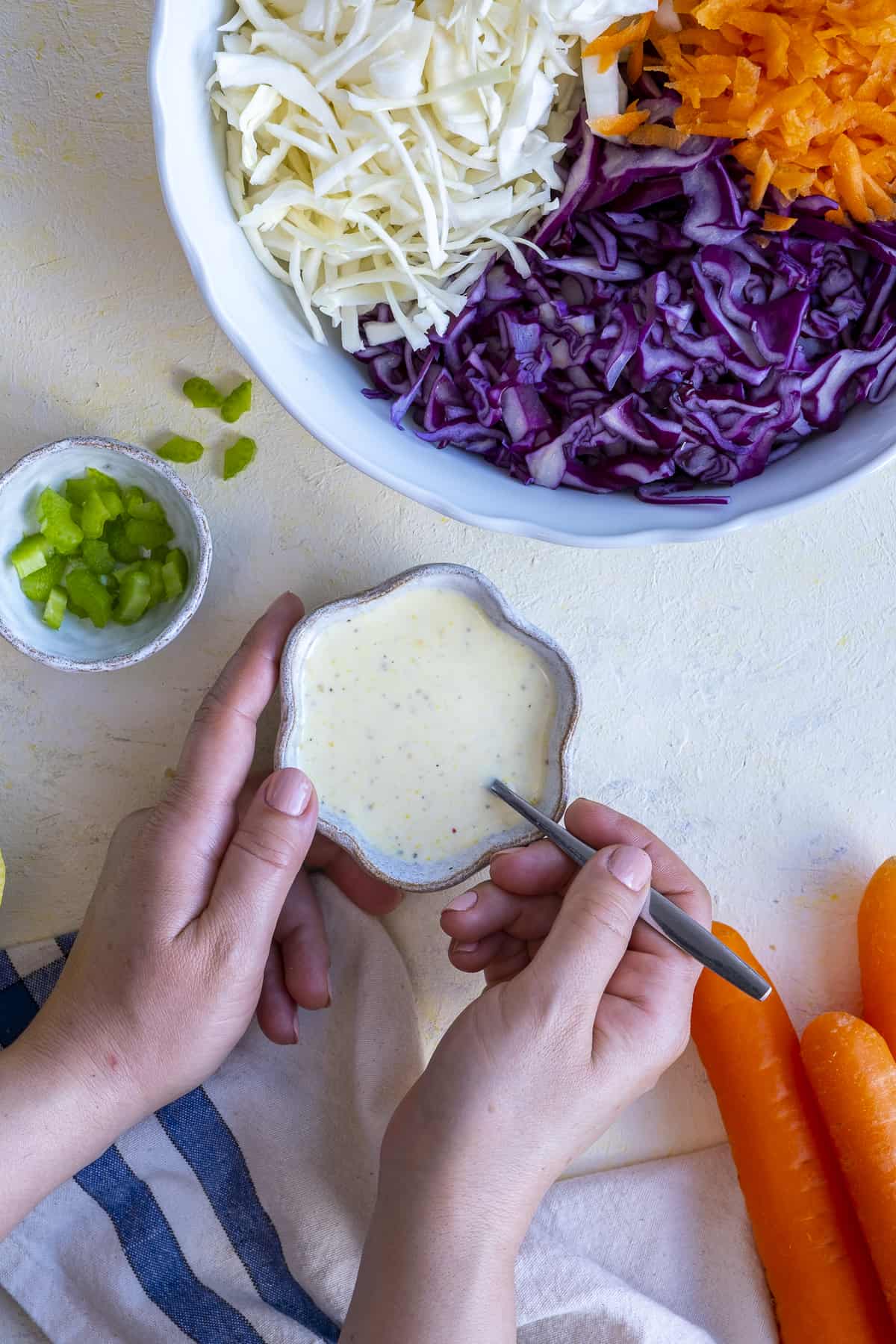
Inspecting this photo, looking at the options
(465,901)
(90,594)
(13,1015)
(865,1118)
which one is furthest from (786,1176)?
(90,594)

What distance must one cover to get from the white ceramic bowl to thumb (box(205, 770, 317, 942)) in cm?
42

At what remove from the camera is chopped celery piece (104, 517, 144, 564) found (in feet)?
5.53

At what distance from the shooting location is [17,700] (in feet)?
5.84

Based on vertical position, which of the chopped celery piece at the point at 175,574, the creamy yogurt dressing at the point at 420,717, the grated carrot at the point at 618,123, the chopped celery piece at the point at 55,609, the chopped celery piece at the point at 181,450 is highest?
the grated carrot at the point at 618,123

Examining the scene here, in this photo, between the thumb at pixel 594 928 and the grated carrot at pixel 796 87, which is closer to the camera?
the grated carrot at pixel 796 87

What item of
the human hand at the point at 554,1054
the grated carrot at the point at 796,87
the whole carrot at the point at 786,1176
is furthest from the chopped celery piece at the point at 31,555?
the whole carrot at the point at 786,1176

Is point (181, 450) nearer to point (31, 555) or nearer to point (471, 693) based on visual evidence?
point (31, 555)

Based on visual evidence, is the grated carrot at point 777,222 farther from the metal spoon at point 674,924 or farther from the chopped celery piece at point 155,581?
the chopped celery piece at point 155,581

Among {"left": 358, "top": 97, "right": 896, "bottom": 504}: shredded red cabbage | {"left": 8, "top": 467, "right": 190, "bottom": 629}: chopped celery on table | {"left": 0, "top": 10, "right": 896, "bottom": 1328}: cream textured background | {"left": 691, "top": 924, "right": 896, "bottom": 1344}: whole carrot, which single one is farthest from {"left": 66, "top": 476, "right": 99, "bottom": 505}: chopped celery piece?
{"left": 691, "top": 924, "right": 896, "bottom": 1344}: whole carrot

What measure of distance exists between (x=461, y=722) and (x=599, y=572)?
0.33m

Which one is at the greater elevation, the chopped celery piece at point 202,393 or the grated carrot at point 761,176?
the grated carrot at point 761,176

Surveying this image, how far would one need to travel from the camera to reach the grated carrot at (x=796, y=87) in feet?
4.33

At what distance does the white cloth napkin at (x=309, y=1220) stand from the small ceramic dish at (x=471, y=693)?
17 centimetres

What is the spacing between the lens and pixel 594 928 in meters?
1.45
